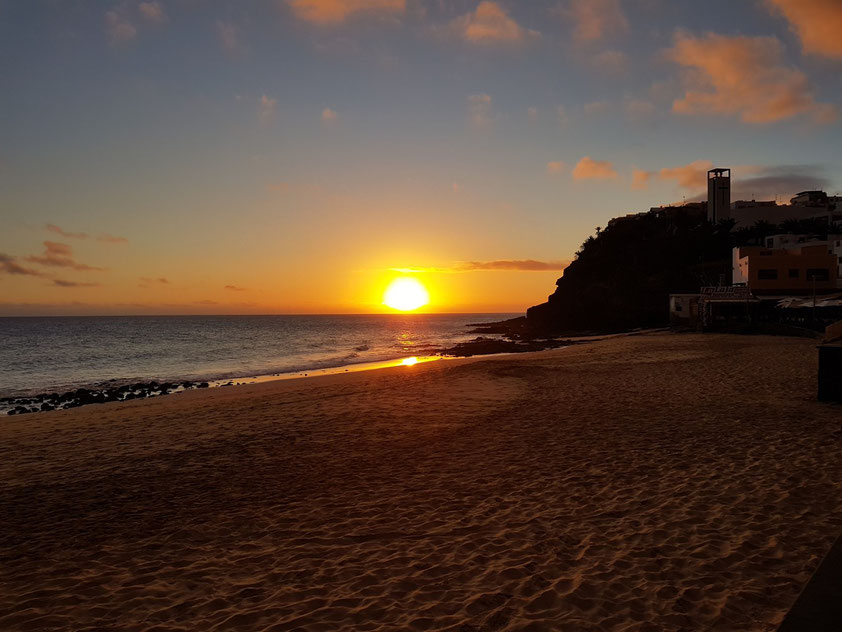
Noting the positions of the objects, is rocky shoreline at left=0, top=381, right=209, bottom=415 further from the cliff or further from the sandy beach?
the cliff

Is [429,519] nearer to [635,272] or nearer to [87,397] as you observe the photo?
[87,397]

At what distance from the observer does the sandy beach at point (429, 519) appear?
16.7ft

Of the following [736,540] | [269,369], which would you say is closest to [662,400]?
[736,540]

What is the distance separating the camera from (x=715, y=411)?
45.6ft

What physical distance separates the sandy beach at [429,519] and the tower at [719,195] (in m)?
101

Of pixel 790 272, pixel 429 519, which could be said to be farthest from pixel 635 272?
pixel 429 519

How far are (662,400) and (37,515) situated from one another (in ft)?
51.2

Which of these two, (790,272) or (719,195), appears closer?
(790,272)

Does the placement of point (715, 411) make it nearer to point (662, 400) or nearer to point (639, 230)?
point (662, 400)

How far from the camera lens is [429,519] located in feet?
23.9

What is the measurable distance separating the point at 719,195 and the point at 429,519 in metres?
114

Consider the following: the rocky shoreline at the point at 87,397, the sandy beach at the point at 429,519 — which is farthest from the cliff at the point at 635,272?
the sandy beach at the point at 429,519

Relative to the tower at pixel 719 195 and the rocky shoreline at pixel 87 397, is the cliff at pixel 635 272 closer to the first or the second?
the tower at pixel 719 195

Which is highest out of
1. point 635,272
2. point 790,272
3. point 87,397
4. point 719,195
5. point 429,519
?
point 719,195
